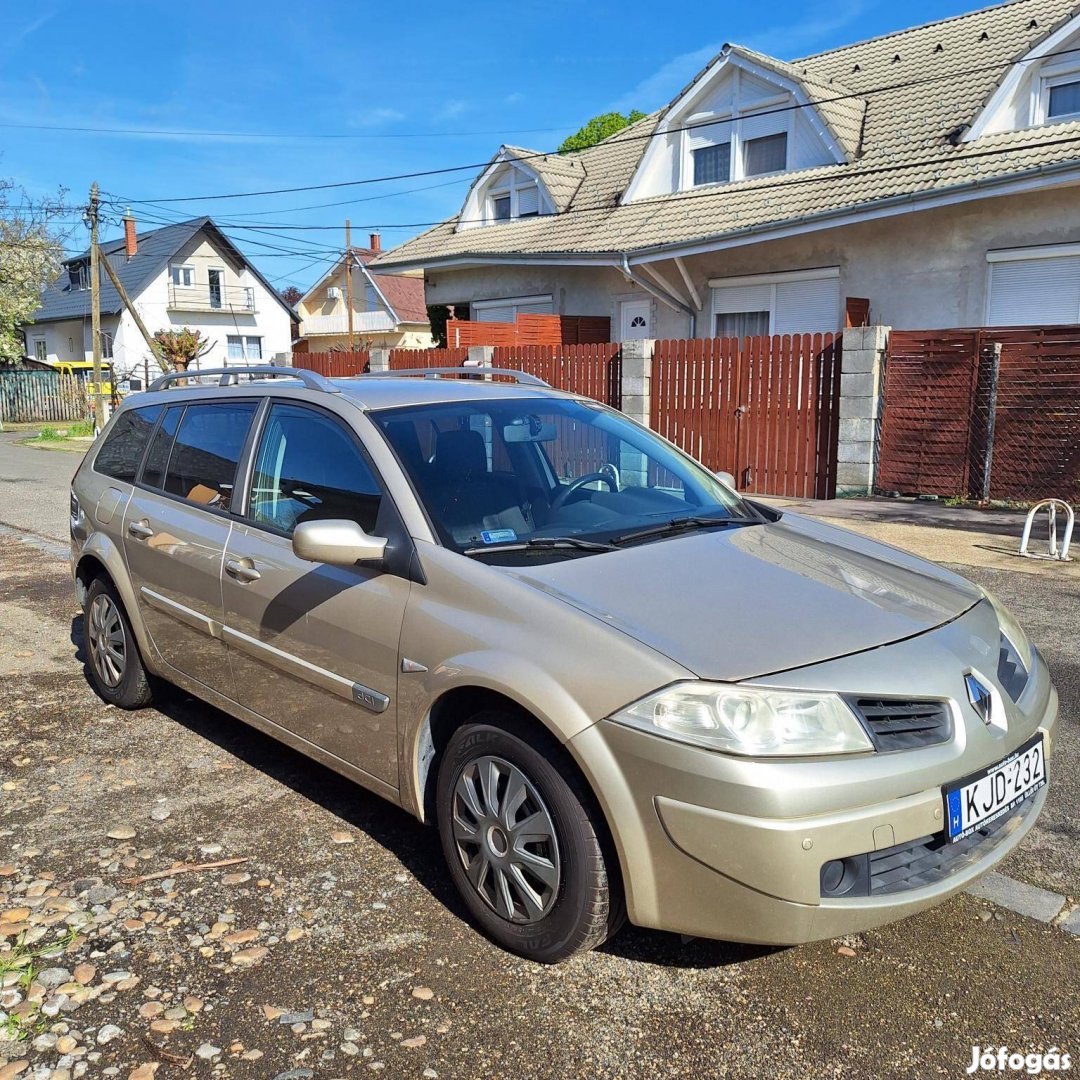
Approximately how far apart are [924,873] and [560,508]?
1.66m

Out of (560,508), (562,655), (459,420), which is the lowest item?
(562,655)

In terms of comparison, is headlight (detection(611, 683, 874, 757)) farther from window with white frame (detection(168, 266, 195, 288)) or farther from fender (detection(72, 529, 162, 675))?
window with white frame (detection(168, 266, 195, 288))

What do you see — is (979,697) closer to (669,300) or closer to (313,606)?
(313,606)

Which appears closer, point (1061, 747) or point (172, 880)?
point (172, 880)

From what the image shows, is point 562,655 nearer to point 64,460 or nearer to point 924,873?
point 924,873

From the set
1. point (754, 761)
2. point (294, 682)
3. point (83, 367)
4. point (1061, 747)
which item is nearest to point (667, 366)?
point (1061, 747)

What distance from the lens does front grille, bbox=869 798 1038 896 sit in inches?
97.7

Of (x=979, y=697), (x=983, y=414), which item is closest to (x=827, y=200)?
(x=983, y=414)

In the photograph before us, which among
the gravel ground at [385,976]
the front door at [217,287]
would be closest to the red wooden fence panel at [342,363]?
the gravel ground at [385,976]

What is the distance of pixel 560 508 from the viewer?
3543 millimetres

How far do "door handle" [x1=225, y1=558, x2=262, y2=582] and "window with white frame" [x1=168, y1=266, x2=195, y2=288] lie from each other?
2064 inches

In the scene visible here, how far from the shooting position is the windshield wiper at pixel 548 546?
10.4ft

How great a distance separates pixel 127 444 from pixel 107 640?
1.00 meters

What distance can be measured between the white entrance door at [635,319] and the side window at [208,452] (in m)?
14.6
